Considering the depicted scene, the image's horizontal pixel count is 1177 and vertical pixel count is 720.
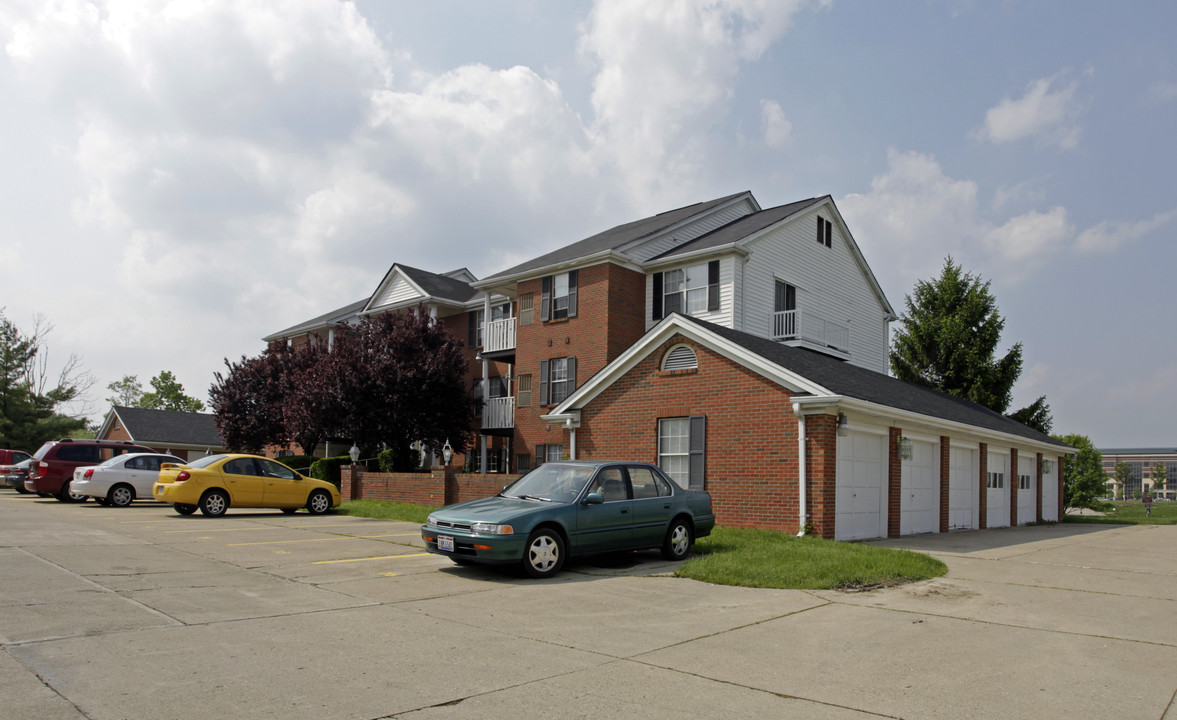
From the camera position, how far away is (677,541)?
468 inches

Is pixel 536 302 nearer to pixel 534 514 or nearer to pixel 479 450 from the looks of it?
pixel 479 450

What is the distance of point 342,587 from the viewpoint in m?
9.20

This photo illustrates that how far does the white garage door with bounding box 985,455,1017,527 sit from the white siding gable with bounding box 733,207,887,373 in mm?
7379

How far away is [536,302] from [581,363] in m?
3.56

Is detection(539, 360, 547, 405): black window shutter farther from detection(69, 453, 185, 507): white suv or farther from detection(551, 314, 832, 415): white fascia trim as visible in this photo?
detection(69, 453, 185, 507): white suv

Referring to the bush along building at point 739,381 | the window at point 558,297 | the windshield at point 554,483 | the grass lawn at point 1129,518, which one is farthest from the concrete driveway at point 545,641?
the grass lawn at point 1129,518

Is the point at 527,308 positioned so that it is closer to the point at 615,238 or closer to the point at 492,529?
the point at 615,238

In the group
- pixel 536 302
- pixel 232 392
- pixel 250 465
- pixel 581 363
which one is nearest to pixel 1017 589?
pixel 250 465

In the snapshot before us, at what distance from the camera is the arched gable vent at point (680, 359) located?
16.8 metres

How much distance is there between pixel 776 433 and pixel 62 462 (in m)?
20.6

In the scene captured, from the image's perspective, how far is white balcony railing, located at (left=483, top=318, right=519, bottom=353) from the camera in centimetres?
3117

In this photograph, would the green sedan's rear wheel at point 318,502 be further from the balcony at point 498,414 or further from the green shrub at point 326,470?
the green shrub at point 326,470

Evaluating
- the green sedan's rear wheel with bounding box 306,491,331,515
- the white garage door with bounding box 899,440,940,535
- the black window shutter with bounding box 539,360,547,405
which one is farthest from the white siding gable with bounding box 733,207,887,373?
the green sedan's rear wheel with bounding box 306,491,331,515

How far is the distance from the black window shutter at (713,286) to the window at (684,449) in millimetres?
8897
